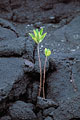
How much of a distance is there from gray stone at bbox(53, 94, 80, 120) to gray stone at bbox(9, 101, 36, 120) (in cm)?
27

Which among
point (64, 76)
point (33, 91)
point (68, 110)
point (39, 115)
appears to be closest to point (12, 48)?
point (33, 91)

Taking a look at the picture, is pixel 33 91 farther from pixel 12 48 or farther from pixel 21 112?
pixel 12 48

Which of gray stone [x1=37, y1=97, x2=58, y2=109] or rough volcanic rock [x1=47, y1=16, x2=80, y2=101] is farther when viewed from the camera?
rough volcanic rock [x1=47, y1=16, x2=80, y2=101]

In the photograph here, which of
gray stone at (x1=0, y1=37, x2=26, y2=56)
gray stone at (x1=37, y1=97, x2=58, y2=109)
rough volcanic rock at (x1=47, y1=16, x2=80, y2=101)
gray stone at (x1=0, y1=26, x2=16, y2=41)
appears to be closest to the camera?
gray stone at (x1=37, y1=97, x2=58, y2=109)

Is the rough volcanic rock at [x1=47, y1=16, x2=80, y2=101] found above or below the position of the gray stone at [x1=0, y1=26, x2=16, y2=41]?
below

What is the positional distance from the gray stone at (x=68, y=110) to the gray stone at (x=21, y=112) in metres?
0.27

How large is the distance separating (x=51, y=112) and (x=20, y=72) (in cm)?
61

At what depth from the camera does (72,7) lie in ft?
13.6

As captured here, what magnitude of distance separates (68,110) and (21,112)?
21.1 inches

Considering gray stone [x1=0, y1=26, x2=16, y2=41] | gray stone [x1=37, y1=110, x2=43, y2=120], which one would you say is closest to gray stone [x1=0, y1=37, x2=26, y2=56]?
gray stone [x1=0, y1=26, x2=16, y2=41]

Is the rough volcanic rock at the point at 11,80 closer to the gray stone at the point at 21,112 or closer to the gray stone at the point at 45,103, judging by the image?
the gray stone at the point at 21,112

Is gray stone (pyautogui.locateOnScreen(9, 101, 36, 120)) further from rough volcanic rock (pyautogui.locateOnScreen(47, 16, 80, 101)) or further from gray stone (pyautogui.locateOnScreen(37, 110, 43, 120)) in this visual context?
rough volcanic rock (pyautogui.locateOnScreen(47, 16, 80, 101))

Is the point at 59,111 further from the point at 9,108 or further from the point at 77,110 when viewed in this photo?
the point at 9,108

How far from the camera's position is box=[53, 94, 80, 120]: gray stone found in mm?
1990
